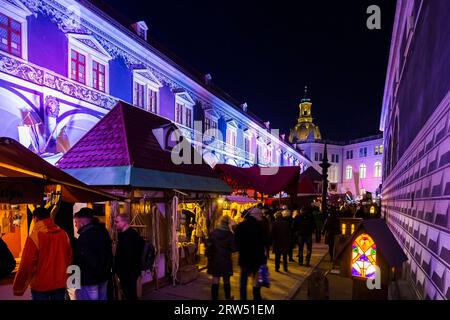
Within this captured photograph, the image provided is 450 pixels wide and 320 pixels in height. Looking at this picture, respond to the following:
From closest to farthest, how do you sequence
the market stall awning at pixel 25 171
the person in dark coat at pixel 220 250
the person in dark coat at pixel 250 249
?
1. the market stall awning at pixel 25 171
2. the person in dark coat at pixel 220 250
3. the person in dark coat at pixel 250 249

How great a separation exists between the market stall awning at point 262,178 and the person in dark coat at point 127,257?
773 cm

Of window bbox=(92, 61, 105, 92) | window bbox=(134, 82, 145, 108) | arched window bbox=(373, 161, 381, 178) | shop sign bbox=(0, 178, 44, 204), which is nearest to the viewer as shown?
shop sign bbox=(0, 178, 44, 204)

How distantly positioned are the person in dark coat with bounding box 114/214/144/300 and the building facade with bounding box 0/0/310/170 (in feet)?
25.0

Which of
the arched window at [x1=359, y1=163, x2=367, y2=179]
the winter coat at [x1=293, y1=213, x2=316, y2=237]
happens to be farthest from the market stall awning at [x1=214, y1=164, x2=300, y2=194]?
the arched window at [x1=359, y1=163, x2=367, y2=179]

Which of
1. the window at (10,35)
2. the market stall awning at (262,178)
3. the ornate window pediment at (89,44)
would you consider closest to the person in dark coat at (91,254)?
the market stall awning at (262,178)

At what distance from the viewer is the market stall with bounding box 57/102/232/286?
7.05 metres

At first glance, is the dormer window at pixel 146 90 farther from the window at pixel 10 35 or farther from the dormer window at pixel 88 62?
the window at pixel 10 35

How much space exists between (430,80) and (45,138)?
38.2ft

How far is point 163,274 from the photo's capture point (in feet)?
26.5

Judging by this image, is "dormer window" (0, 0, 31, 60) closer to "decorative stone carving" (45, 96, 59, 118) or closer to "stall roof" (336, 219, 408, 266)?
"decorative stone carving" (45, 96, 59, 118)

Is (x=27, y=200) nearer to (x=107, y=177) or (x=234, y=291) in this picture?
(x=107, y=177)

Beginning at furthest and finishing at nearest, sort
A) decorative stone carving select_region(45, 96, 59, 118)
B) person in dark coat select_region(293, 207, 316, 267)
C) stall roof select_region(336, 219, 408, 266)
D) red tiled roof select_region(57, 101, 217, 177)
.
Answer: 1. decorative stone carving select_region(45, 96, 59, 118)
2. person in dark coat select_region(293, 207, 316, 267)
3. red tiled roof select_region(57, 101, 217, 177)
4. stall roof select_region(336, 219, 408, 266)

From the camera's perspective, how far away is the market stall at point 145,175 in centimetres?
705

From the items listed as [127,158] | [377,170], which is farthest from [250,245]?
[377,170]
